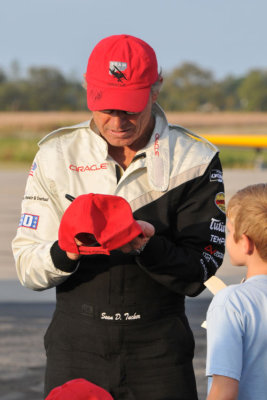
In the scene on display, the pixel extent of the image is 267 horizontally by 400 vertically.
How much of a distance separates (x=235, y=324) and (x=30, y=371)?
351cm

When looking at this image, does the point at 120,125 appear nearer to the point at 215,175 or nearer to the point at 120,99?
the point at 120,99

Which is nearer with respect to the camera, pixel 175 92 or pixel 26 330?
pixel 26 330

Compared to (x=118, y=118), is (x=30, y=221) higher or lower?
lower

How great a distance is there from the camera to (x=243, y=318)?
2426mm

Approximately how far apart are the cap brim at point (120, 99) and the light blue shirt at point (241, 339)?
0.74 metres

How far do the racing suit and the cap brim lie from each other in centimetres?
14

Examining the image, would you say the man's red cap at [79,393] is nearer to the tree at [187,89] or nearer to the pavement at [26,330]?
the pavement at [26,330]

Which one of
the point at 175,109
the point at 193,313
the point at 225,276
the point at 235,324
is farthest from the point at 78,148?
the point at 175,109

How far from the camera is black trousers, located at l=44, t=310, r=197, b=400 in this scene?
9.32 ft

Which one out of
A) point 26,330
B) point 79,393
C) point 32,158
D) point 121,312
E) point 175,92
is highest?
point 79,393

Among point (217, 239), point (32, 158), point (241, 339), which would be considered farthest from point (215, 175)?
point (32, 158)

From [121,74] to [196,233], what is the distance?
610 millimetres

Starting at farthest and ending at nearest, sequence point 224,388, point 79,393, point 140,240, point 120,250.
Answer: point 120,250, point 140,240, point 224,388, point 79,393

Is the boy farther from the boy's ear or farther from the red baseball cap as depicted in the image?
the red baseball cap
